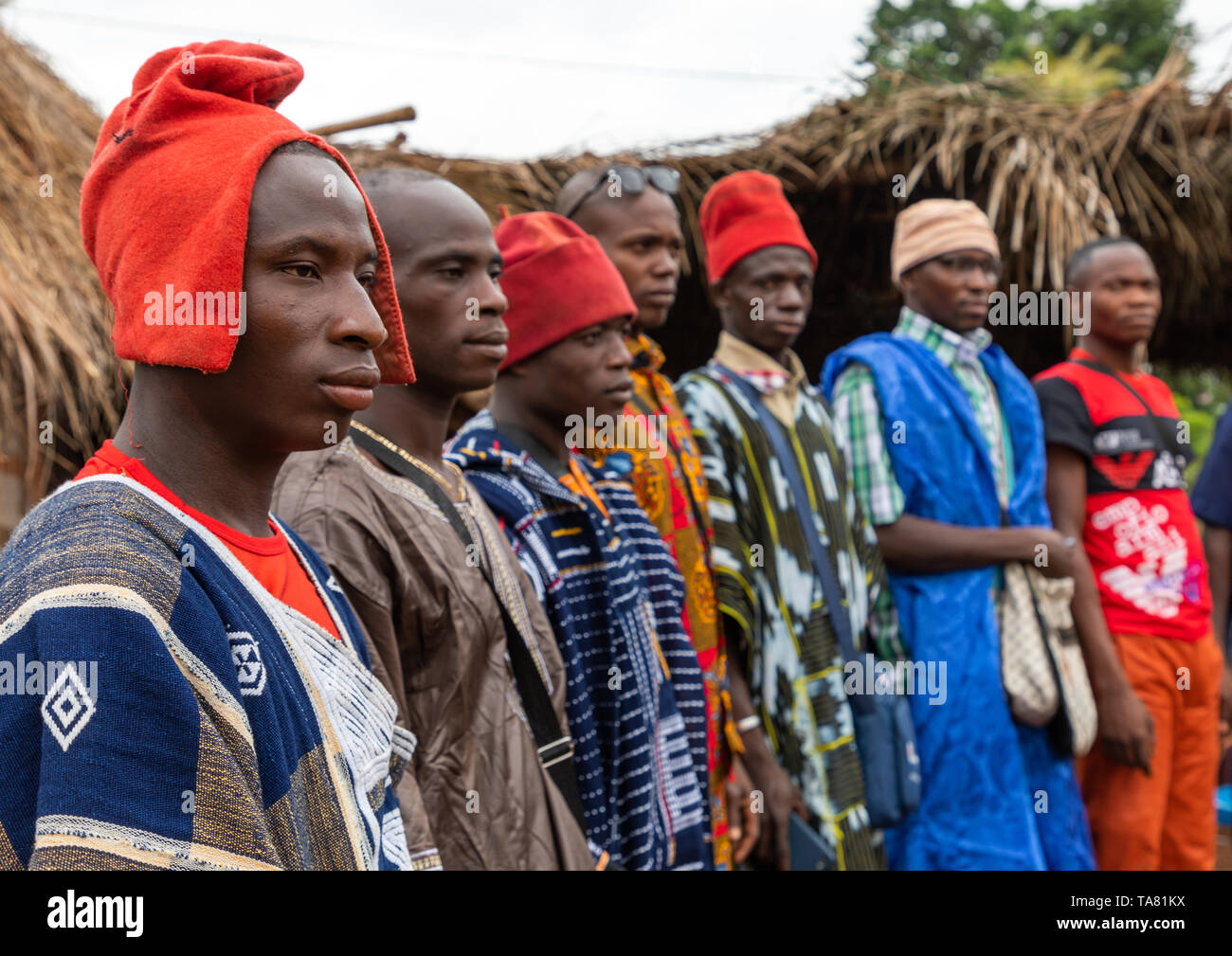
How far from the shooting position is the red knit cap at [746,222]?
354 cm

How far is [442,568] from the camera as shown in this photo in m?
1.91

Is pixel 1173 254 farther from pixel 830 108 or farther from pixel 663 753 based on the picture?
pixel 663 753

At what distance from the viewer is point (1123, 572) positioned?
393 centimetres

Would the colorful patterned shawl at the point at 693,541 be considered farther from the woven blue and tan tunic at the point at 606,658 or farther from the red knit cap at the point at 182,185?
the red knit cap at the point at 182,185

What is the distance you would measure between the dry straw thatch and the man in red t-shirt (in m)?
0.92

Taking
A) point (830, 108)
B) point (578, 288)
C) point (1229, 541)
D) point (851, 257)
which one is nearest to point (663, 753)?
point (578, 288)

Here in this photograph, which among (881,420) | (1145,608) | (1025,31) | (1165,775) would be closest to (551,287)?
(881,420)

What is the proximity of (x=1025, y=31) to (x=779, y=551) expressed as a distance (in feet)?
75.1

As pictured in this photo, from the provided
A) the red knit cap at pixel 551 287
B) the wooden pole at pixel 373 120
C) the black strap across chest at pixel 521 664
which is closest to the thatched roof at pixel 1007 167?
the wooden pole at pixel 373 120

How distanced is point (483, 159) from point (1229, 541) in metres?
3.58

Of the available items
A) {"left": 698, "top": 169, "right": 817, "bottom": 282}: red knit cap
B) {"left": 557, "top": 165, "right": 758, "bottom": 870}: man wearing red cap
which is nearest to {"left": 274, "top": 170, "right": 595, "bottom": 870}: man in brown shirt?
{"left": 557, "top": 165, "right": 758, "bottom": 870}: man wearing red cap

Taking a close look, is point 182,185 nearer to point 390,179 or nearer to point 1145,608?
point 390,179

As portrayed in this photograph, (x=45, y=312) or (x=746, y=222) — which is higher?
(x=746, y=222)

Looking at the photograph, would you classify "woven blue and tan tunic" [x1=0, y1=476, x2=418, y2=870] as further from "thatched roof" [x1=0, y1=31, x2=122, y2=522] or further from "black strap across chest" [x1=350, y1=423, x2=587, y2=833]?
"thatched roof" [x1=0, y1=31, x2=122, y2=522]
